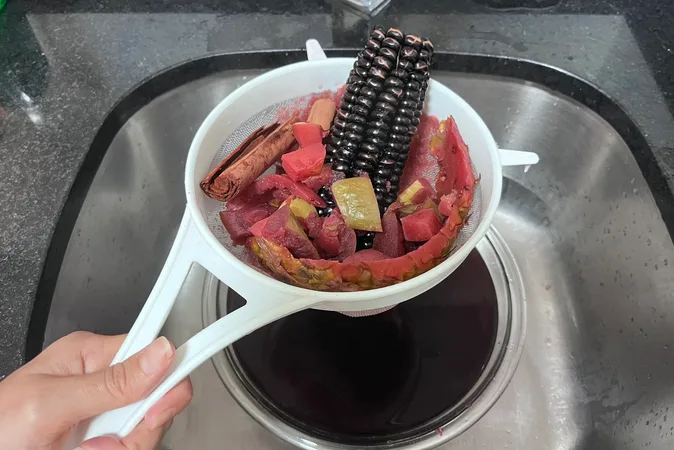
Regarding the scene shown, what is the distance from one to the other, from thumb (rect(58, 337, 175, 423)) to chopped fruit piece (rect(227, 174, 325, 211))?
18cm

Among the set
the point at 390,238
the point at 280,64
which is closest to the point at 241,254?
the point at 390,238

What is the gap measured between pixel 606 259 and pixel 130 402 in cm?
52

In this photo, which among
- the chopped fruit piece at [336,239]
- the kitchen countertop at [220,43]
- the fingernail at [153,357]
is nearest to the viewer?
the fingernail at [153,357]

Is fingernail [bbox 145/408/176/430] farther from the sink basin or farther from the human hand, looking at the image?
the sink basin

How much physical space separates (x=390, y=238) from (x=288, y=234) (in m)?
0.10

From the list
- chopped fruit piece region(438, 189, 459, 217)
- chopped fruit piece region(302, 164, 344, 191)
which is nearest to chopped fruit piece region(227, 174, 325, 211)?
chopped fruit piece region(302, 164, 344, 191)

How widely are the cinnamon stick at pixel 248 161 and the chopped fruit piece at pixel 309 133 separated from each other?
0.01m

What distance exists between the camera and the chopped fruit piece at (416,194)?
519 mm

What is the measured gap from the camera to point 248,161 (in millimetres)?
498

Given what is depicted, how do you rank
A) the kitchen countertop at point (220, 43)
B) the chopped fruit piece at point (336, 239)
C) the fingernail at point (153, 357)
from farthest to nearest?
the kitchen countertop at point (220, 43) < the chopped fruit piece at point (336, 239) < the fingernail at point (153, 357)

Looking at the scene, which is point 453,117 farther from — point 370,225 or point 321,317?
point 321,317

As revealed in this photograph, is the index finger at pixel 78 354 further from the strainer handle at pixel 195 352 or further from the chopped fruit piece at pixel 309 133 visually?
the chopped fruit piece at pixel 309 133

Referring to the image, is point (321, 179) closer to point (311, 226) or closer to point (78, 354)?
point (311, 226)

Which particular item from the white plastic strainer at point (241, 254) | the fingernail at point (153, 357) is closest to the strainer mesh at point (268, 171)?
the white plastic strainer at point (241, 254)
